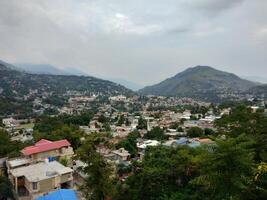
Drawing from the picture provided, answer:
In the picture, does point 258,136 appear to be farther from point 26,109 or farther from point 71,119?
point 26,109

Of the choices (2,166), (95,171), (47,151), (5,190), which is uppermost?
(95,171)

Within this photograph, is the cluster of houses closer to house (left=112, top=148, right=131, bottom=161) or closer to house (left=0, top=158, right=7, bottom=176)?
house (left=0, top=158, right=7, bottom=176)

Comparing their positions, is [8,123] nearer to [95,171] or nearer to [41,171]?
[41,171]

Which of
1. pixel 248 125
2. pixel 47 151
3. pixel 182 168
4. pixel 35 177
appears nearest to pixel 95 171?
pixel 182 168

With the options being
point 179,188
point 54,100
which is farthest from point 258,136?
point 54,100

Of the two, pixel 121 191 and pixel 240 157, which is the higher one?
pixel 240 157

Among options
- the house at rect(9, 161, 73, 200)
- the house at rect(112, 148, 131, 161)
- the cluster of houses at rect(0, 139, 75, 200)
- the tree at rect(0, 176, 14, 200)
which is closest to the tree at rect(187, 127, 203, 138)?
the house at rect(112, 148, 131, 161)

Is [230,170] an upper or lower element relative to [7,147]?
upper
